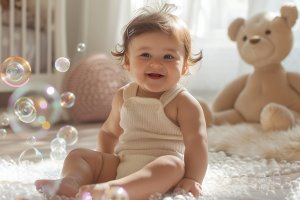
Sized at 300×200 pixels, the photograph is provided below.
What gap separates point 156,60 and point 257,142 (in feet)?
2.02

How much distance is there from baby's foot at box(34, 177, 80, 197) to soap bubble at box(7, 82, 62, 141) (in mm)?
774

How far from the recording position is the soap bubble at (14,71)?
1104mm

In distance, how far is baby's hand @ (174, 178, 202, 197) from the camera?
0.76 meters

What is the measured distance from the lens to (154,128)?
0.90 m

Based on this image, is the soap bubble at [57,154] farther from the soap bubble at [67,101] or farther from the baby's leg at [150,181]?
the baby's leg at [150,181]

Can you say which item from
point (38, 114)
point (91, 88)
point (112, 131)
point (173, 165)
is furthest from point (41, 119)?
point (173, 165)

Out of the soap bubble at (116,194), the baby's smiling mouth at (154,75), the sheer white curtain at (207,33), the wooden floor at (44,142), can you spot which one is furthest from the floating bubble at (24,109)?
the sheer white curtain at (207,33)

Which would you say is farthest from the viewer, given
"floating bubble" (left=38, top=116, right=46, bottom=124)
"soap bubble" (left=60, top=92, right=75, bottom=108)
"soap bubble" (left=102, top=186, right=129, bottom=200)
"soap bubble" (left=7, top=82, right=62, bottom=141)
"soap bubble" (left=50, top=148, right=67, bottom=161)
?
"floating bubble" (left=38, top=116, right=46, bottom=124)

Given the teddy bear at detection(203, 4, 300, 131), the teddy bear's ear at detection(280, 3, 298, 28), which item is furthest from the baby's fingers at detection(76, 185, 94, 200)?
the teddy bear's ear at detection(280, 3, 298, 28)

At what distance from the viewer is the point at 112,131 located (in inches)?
40.8

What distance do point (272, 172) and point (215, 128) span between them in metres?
0.56

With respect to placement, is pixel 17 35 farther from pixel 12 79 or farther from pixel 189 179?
pixel 189 179

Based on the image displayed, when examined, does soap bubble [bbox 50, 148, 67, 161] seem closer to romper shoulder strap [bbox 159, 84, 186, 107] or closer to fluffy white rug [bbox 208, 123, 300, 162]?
romper shoulder strap [bbox 159, 84, 186, 107]

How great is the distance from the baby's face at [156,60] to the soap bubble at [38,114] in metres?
0.73
